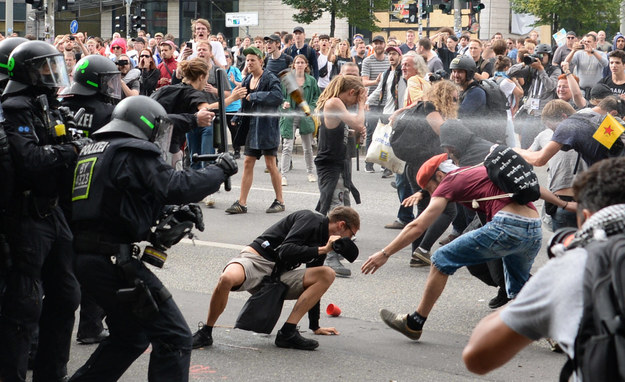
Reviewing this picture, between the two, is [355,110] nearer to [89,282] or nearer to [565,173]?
[565,173]

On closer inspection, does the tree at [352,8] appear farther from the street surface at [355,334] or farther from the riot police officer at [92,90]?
the riot police officer at [92,90]

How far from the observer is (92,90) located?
5.45 meters

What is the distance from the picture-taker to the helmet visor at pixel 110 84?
5457mm

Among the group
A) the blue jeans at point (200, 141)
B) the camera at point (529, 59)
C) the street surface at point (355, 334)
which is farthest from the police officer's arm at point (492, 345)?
the camera at point (529, 59)

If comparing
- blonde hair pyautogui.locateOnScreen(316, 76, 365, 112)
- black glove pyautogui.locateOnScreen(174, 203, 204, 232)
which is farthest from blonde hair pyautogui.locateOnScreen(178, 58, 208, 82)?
black glove pyautogui.locateOnScreen(174, 203, 204, 232)

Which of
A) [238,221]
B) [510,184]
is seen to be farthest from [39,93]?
[238,221]

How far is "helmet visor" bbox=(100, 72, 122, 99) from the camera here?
5.46 metres

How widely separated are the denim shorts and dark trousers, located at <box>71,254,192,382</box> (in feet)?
6.97

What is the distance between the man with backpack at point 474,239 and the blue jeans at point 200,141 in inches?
202

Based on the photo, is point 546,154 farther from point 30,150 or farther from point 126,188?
point 30,150

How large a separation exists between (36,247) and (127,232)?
0.76 metres

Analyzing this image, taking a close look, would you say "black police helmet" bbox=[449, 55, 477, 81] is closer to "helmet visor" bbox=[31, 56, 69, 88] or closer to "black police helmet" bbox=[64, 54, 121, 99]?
"black police helmet" bbox=[64, 54, 121, 99]

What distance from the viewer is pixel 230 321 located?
639 centimetres

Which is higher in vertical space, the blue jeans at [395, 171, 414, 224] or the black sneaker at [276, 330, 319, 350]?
the blue jeans at [395, 171, 414, 224]
